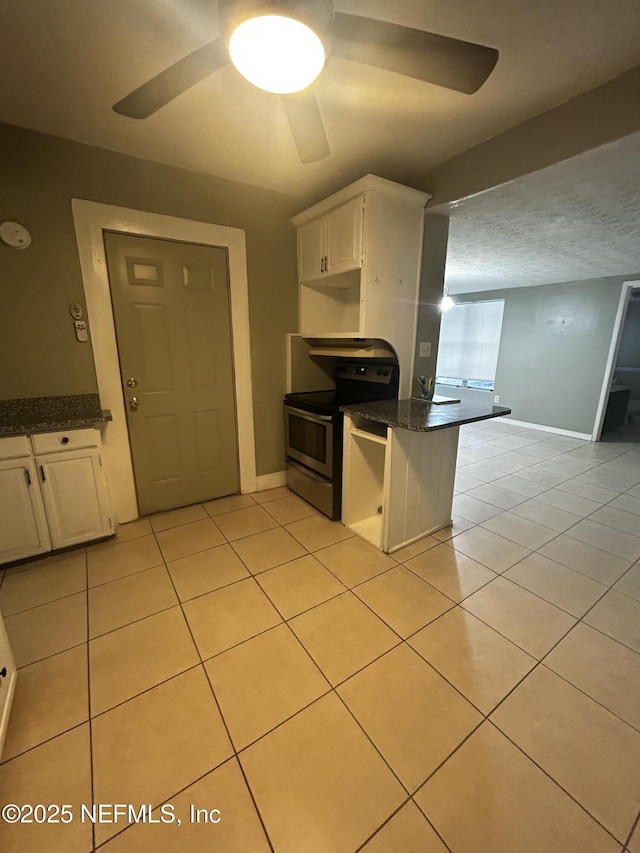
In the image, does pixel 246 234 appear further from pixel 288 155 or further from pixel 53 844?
pixel 53 844

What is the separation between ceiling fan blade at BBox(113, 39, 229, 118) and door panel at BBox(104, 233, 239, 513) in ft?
3.41

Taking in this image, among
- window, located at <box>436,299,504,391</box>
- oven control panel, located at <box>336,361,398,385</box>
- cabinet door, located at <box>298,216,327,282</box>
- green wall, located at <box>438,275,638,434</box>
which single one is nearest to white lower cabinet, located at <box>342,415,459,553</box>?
oven control panel, located at <box>336,361,398,385</box>

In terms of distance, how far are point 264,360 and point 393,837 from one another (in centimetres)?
270

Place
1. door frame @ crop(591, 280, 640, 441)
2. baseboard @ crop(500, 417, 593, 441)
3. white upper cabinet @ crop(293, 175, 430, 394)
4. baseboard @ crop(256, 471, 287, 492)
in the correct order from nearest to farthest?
white upper cabinet @ crop(293, 175, 430, 394), baseboard @ crop(256, 471, 287, 492), door frame @ crop(591, 280, 640, 441), baseboard @ crop(500, 417, 593, 441)

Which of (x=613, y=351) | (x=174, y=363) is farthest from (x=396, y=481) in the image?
(x=613, y=351)

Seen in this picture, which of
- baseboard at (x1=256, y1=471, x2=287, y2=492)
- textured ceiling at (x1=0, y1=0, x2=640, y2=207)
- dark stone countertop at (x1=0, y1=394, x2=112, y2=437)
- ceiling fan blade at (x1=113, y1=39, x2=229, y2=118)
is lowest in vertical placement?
baseboard at (x1=256, y1=471, x2=287, y2=492)

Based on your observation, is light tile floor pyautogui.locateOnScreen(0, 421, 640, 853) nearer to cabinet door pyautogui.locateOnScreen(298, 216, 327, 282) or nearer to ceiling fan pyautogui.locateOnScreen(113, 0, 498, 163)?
cabinet door pyautogui.locateOnScreen(298, 216, 327, 282)

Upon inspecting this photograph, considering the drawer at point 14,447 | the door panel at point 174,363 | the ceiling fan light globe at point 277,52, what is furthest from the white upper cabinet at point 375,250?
the drawer at point 14,447

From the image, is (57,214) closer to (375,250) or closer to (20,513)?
(20,513)

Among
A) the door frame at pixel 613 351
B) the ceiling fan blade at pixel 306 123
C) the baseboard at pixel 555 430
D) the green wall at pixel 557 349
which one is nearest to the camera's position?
the ceiling fan blade at pixel 306 123

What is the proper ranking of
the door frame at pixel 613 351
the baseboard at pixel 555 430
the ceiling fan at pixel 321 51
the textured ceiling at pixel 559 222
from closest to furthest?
the ceiling fan at pixel 321 51 < the textured ceiling at pixel 559 222 < the door frame at pixel 613 351 < the baseboard at pixel 555 430

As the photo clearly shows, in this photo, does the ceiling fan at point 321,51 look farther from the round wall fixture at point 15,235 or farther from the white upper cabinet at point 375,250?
the round wall fixture at point 15,235

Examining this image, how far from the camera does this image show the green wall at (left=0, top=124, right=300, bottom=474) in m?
1.97

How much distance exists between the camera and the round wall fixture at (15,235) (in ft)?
6.37
